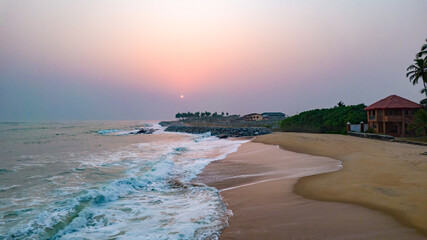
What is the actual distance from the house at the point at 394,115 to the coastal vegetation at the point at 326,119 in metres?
4.23

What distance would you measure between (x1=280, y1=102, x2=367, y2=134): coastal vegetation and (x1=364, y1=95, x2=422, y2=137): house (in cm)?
423

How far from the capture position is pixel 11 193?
8.88 m

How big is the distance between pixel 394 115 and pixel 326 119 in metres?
10.2

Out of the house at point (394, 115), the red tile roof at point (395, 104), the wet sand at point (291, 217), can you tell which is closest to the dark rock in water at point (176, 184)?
the wet sand at point (291, 217)

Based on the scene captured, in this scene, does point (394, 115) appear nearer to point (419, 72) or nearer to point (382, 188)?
point (419, 72)

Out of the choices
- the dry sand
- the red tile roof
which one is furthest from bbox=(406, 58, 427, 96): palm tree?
the dry sand

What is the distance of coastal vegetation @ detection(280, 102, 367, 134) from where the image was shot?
34156mm

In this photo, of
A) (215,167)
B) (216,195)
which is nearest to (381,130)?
(215,167)

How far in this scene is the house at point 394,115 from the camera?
27.5m

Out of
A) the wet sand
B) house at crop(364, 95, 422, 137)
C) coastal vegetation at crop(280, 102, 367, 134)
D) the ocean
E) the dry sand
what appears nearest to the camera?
the wet sand

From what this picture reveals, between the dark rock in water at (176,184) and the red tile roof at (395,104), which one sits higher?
the red tile roof at (395,104)

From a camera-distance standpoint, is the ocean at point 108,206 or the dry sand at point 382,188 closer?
the dry sand at point 382,188

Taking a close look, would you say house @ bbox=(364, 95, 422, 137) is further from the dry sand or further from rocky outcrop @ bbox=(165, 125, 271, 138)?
the dry sand

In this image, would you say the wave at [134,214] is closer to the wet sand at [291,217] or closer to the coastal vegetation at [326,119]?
the wet sand at [291,217]
